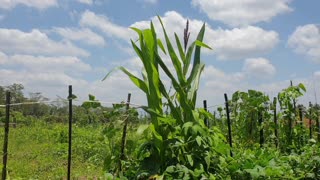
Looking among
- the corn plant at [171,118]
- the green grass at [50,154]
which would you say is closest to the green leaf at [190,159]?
the corn plant at [171,118]

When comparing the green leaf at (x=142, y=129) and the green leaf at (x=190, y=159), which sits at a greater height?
the green leaf at (x=142, y=129)

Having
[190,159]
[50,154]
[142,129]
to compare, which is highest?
[142,129]

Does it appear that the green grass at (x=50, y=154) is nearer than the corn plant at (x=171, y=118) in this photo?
No

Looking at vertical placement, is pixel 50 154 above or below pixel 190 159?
below

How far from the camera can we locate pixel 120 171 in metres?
3.35

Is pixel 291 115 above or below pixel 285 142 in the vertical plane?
above

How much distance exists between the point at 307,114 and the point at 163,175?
498 centimetres

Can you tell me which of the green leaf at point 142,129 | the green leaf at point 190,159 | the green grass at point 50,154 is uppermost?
the green leaf at point 142,129

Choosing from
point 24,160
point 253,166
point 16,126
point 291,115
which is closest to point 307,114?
point 291,115

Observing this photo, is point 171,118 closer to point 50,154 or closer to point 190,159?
point 190,159

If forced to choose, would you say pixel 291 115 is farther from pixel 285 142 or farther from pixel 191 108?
pixel 191 108

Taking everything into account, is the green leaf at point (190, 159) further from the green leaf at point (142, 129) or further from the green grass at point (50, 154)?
the green grass at point (50, 154)

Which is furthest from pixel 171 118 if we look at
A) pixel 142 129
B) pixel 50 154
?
pixel 50 154

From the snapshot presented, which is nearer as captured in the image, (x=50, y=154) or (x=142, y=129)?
(x=142, y=129)
